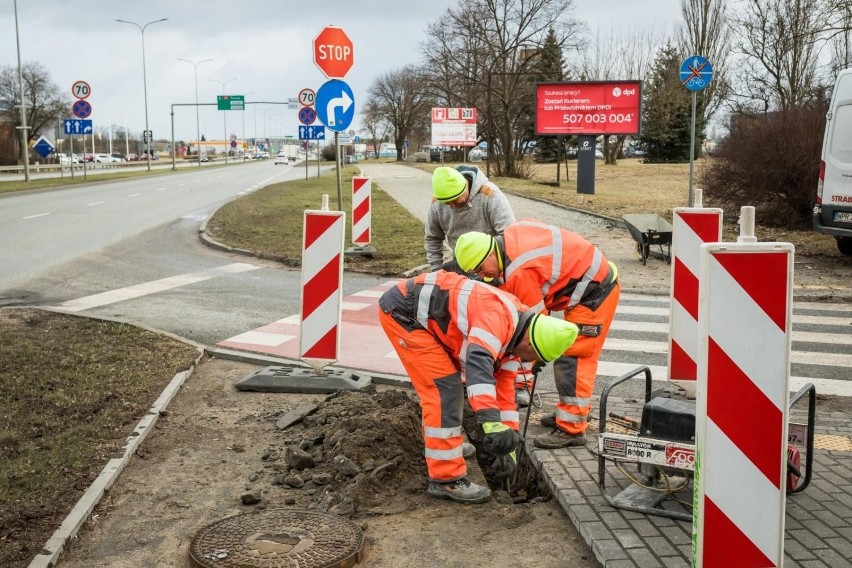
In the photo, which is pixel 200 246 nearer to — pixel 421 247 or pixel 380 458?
pixel 421 247

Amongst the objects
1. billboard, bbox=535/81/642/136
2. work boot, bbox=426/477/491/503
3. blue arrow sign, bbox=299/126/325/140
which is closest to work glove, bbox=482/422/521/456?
work boot, bbox=426/477/491/503

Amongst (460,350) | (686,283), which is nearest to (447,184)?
(686,283)

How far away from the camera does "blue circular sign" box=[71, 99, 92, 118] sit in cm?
3544

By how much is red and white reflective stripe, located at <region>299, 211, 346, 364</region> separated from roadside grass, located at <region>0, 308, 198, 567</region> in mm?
1236

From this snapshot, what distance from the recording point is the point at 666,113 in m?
51.2

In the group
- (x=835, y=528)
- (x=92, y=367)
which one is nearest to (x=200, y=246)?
(x=92, y=367)

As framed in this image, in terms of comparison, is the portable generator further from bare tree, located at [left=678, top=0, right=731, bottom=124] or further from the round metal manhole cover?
bare tree, located at [left=678, top=0, right=731, bottom=124]

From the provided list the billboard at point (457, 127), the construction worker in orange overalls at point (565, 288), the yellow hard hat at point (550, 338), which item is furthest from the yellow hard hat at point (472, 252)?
the billboard at point (457, 127)

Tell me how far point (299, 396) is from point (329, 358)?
410mm

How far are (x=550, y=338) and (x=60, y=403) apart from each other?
153 inches

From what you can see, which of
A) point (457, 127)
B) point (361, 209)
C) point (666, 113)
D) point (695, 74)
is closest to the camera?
point (361, 209)

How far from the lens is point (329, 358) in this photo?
6926 mm

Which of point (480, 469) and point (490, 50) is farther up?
point (490, 50)

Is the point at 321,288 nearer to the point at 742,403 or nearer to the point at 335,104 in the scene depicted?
the point at 742,403
